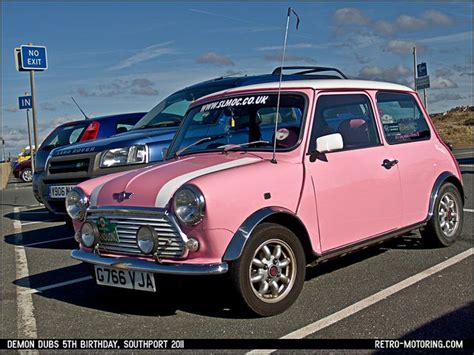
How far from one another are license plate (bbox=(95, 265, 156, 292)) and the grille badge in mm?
508

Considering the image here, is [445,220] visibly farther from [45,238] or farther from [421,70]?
[421,70]

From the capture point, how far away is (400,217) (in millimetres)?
5363

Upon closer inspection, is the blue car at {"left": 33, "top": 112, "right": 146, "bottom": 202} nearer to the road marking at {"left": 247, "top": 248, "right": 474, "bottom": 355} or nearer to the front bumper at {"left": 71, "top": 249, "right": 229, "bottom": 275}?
the front bumper at {"left": 71, "top": 249, "right": 229, "bottom": 275}

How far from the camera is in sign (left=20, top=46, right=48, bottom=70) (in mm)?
12320

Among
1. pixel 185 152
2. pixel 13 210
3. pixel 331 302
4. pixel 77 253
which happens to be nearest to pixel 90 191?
pixel 77 253

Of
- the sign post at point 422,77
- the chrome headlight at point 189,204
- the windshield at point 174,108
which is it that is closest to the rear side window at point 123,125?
the windshield at point 174,108

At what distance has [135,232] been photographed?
4.15m

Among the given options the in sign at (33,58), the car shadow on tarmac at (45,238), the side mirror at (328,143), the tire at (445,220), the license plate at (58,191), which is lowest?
the car shadow on tarmac at (45,238)

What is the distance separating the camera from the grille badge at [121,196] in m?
4.27

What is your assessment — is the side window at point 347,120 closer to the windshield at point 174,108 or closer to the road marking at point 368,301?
the road marking at point 368,301

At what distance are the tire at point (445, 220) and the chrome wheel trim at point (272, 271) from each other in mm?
2233

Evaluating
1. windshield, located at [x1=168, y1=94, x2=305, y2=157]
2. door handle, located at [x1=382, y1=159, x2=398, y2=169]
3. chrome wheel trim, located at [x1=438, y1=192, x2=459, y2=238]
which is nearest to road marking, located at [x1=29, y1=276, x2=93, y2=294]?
windshield, located at [x1=168, y1=94, x2=305, y2=157]

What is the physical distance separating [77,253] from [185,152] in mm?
1266
